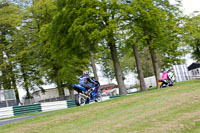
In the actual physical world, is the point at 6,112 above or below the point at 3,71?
below

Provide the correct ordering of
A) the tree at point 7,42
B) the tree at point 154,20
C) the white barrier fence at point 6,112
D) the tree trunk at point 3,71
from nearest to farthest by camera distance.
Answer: the white barrier fence at point 6,112 < the tree at point 154,20 < the tree at point 7,42 < the tree trunk at point 3,71

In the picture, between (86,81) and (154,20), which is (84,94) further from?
(154,20)

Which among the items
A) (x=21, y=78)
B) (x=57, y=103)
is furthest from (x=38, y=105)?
(x=21, y=78)

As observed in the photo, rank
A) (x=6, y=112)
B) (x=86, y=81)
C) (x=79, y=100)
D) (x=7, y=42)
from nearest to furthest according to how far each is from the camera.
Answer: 1. (x=79, y=100)
2. (x=86, y=81)
3. (x=6, y=112)
4. (x=7, y=42)

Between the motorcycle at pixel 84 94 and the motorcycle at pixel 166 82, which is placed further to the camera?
the motorcycle at pixel 166 82

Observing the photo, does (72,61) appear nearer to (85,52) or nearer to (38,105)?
(85,52)

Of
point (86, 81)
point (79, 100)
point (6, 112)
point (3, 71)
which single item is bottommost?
point (6, 112)

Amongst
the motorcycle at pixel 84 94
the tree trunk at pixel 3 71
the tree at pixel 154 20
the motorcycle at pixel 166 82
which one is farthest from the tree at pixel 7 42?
the motorcycle at pixel 84 94

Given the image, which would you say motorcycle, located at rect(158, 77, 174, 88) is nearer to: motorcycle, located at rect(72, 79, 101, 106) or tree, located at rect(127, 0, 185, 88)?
tree, located at rect(127, 0, 185, 88)

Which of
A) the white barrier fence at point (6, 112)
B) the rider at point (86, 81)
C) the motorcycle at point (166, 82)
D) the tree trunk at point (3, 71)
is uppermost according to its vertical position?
the tree trunk at point (3, 71)

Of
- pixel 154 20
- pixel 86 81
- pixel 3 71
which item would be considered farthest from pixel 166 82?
pixel 3 71

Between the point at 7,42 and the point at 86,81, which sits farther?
the point at 7,42

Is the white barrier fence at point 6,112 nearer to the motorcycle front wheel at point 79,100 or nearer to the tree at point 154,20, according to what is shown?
the motorcycle front wheel at point 79,100

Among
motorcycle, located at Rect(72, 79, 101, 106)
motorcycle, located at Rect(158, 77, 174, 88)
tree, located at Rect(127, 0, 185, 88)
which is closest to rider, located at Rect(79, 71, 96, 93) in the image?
motorcycle, located at Rect(72, 79, 101, 106)
